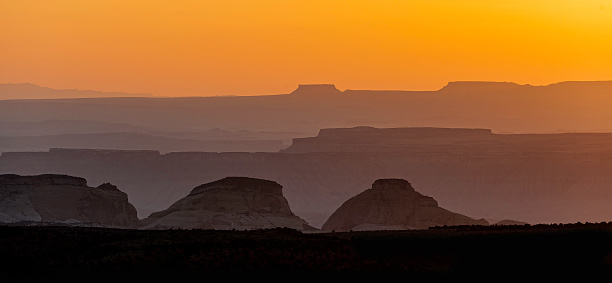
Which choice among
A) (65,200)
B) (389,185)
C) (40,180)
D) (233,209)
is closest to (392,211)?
(389,185)

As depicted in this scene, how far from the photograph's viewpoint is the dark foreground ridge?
5844 cm

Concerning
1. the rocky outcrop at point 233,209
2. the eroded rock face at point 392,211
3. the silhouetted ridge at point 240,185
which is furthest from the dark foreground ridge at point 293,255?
the silhouetted ridge at point 240,185

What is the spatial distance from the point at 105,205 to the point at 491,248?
114 meters

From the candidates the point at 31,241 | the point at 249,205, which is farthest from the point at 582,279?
the point at 249,205

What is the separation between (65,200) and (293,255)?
4367 inches

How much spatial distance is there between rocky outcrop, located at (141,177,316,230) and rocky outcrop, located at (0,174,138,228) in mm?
3773

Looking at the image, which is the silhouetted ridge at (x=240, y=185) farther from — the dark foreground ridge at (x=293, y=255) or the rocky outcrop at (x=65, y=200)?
the dark foreground ridge at (x=293, y=255)

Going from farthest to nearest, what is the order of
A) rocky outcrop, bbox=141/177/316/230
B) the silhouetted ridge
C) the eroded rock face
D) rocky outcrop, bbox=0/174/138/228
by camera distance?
1. the silhouetted ridge
2. the eroded rock face
3. rocky outcrop, bbox=0/174/138/228
4. rocky outcrop, bbox=141/177/316/230

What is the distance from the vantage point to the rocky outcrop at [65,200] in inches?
6367

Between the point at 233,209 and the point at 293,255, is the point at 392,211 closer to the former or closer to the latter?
the point at 233,209

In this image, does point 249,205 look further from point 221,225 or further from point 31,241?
point 31,241

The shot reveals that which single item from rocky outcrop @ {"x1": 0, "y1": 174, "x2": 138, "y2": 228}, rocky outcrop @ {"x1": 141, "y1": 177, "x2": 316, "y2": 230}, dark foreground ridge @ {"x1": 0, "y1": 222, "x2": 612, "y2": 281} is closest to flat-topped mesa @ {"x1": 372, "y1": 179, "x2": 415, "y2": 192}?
rocky outcrop @ {"x1": 141, "y1": 177, "x2": 316, "y2": 230}

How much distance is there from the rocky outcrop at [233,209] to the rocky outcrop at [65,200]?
3773 mm

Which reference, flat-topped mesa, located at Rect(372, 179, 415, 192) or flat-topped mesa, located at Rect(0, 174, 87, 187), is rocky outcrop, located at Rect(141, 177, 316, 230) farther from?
flat-topped mesa, located at Rect(372, 179, 415, 192)
